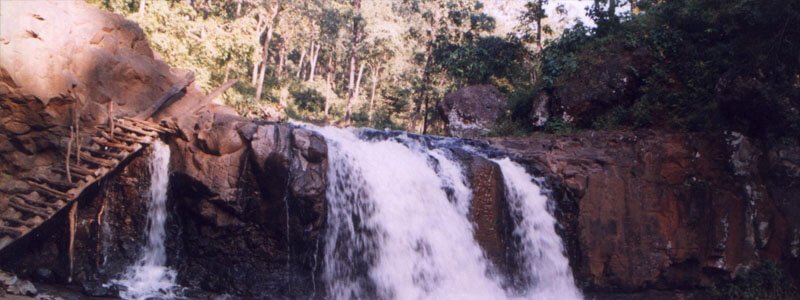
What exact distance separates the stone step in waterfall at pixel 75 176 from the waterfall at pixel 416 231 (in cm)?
317

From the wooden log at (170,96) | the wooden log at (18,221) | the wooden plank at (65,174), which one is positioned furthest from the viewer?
the wooden log at (170,96)

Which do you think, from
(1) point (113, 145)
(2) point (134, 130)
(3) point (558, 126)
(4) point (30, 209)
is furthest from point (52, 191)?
(3) point (558, 126)

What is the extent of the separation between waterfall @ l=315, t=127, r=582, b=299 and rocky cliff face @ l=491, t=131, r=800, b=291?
728 millimetres

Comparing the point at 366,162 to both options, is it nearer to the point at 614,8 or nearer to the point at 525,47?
the point at 614,8

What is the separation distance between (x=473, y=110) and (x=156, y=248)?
12439mm

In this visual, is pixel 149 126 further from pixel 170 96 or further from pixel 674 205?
pixel 674 205

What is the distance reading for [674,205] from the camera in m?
12.3

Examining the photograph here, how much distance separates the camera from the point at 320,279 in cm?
977

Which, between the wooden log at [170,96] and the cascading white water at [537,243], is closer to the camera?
the wooden log at [170,96]

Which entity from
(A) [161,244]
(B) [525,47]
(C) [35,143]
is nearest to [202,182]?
(A) [161,244]

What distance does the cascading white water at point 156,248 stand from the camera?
8922 mm

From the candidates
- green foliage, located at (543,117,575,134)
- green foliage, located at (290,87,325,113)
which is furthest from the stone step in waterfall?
green foliage, located at (290,87,325,113)

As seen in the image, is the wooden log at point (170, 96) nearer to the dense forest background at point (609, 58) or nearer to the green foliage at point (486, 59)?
the dense forest background at point (609, 58)

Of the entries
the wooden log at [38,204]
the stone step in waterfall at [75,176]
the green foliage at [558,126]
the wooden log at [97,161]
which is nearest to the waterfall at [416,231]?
the stone step in waterfall at [75,176]
